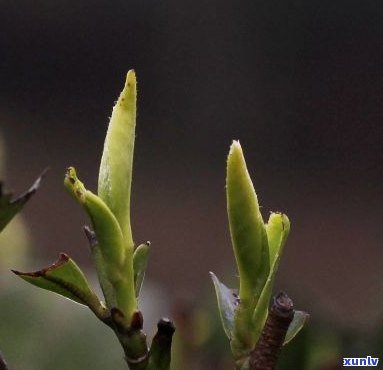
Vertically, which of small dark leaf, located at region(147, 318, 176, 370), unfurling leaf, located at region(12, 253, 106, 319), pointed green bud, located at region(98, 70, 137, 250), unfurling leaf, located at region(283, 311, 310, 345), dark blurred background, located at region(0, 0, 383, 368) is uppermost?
dark blurred background, located at region(0, 0, 383, 368)

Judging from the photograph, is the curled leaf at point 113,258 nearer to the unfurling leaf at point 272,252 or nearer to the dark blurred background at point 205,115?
the unfurling leaf at point 272,252

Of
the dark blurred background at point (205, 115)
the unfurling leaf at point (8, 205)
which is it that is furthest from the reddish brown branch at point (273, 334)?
the dark blurred background at point (205, 115)

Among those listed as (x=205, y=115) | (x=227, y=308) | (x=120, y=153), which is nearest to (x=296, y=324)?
(x=227, y=308)

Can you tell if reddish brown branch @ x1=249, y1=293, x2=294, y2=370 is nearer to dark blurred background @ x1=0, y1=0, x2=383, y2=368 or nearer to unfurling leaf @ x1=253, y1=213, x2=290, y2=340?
unfurling leaf @ x1=253, y1=213, x2=290, y2=340

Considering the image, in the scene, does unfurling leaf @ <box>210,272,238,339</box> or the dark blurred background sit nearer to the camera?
unfurling leaf @ <box>210,272,238,339</box>

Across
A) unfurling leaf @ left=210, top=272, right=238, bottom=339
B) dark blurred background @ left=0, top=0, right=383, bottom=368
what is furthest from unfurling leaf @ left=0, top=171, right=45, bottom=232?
dark blurred background @ left=0, top=0, right=383, bottom=368

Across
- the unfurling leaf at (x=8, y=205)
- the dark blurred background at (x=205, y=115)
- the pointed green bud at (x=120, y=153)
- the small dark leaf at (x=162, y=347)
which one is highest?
the dark blurred background at (x=205, y=115)
